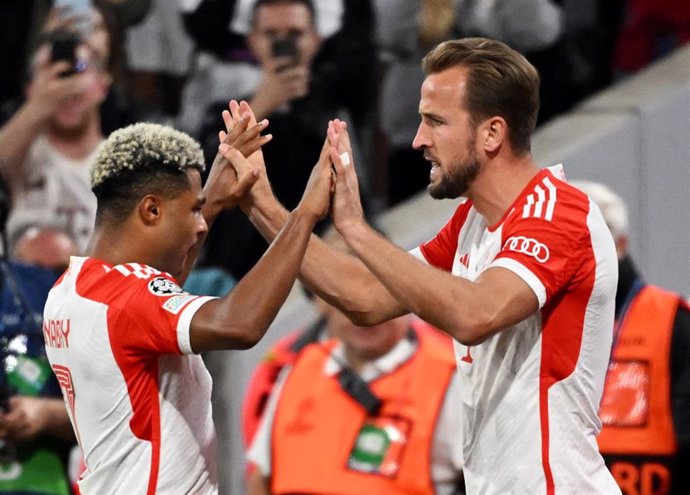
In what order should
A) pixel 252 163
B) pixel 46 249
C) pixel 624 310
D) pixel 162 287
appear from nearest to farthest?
1. pixel 162 287
2. pixel 252 163
3. pixel 624 310
4. pixel 46 249

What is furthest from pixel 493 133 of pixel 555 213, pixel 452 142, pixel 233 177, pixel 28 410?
pixel 28 410

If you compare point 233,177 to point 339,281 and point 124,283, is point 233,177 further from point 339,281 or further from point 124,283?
point 124,283

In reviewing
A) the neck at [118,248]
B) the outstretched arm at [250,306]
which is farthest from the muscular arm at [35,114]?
the outstretched arm at [250,306]

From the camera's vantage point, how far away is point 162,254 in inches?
163

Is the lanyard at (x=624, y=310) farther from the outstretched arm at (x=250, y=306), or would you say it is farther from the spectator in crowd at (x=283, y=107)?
the outstretched arm at (x=250, y=306)

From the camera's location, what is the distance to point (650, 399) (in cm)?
565

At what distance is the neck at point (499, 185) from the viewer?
427 cm

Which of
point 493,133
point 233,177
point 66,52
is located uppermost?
point 493,133

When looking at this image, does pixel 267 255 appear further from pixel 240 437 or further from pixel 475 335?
pixel 240 437

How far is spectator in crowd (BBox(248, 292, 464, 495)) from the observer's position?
218 inches

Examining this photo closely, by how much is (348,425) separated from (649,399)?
38.8 inches

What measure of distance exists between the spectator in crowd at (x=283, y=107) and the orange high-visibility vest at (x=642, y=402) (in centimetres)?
158

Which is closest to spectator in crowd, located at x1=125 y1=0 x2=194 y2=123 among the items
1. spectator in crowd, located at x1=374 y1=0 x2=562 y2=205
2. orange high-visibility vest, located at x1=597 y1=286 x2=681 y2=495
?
spectator in crowd, located at x1=374 y1=0 x2=562 y2=205

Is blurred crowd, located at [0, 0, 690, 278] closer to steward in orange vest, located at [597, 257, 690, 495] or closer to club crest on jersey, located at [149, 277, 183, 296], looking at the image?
steward in orange vest, located at [597, 257, 690, 495]
